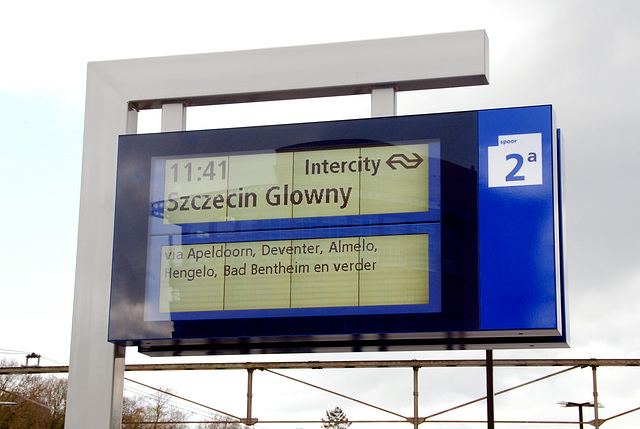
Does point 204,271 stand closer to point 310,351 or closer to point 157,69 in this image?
point 310,351

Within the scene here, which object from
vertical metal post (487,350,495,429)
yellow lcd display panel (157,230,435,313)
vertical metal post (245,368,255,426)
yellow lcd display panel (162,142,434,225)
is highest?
yellow lcd display panel (162,142,434,225)

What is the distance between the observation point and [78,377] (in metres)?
8.50

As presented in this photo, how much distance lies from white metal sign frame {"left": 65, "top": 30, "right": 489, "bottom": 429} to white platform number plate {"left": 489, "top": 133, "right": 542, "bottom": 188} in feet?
2.53

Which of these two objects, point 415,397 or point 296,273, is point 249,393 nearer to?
point 415,397

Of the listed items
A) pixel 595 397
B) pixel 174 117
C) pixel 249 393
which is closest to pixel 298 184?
pixel 174 117

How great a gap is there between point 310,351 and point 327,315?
22.7 inches

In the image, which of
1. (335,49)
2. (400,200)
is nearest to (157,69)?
(335,49)

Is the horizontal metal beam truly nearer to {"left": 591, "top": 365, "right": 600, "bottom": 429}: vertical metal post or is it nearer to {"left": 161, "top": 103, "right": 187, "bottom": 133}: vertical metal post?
{"left": 591, "top": 365, "right": 600, "bottom": 429}: vertical metal post

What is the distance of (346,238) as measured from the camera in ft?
25.2

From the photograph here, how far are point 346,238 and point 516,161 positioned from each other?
1327mm

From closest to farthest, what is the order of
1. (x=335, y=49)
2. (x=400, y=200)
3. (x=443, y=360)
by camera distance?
(x=400, y=200)
(x=335, y=49)
(x=443, y=360)

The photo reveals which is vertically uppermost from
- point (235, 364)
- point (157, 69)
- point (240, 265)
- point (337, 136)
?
point (157, 69)

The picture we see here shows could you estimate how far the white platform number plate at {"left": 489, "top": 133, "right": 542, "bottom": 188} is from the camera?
7.47 metres

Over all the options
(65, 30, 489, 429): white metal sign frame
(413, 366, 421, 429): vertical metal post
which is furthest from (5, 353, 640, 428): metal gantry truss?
(65, 30, 489, 429): white metal sign frame
